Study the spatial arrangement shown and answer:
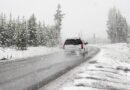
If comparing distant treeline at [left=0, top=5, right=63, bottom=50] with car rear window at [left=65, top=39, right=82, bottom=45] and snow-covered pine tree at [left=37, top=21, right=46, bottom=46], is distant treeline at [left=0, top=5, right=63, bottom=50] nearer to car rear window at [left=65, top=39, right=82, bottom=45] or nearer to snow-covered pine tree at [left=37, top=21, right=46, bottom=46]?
snow-covered pine tree at [left=37, top=21, right=46, bottom=46]

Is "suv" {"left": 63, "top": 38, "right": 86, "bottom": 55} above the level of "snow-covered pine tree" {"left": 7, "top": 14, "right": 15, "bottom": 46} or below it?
below

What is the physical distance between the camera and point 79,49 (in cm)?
2198

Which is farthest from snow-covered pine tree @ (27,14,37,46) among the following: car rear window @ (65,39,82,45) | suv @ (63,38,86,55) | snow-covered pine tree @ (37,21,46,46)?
suv @ (63,38,86,55)

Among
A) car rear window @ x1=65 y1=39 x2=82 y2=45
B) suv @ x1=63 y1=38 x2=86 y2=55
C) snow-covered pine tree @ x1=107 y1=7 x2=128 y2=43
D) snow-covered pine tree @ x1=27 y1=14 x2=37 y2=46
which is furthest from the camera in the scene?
snow-covered pine tree @ x1=107 y1=7 x2=128 y2=43

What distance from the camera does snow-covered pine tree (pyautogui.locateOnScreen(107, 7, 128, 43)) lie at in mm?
86113

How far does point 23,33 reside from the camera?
39.2 metres

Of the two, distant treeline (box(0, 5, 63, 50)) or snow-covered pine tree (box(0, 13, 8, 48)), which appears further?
snow-covered pine tree (box(0, 13, 8, 48))

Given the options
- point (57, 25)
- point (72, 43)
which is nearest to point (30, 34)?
point (57, 25)

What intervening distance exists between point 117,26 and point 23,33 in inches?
2096

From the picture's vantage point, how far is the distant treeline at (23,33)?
1545 inches

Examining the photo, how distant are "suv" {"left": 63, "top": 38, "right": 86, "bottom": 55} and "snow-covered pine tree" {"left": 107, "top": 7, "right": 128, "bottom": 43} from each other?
6264 cm

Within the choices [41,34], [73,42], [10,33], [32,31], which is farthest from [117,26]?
[73,42]

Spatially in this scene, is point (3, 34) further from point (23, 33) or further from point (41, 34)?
point (41, 34)

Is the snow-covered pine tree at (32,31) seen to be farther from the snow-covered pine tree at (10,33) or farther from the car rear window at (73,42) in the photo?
the car rear window at (73,42)
